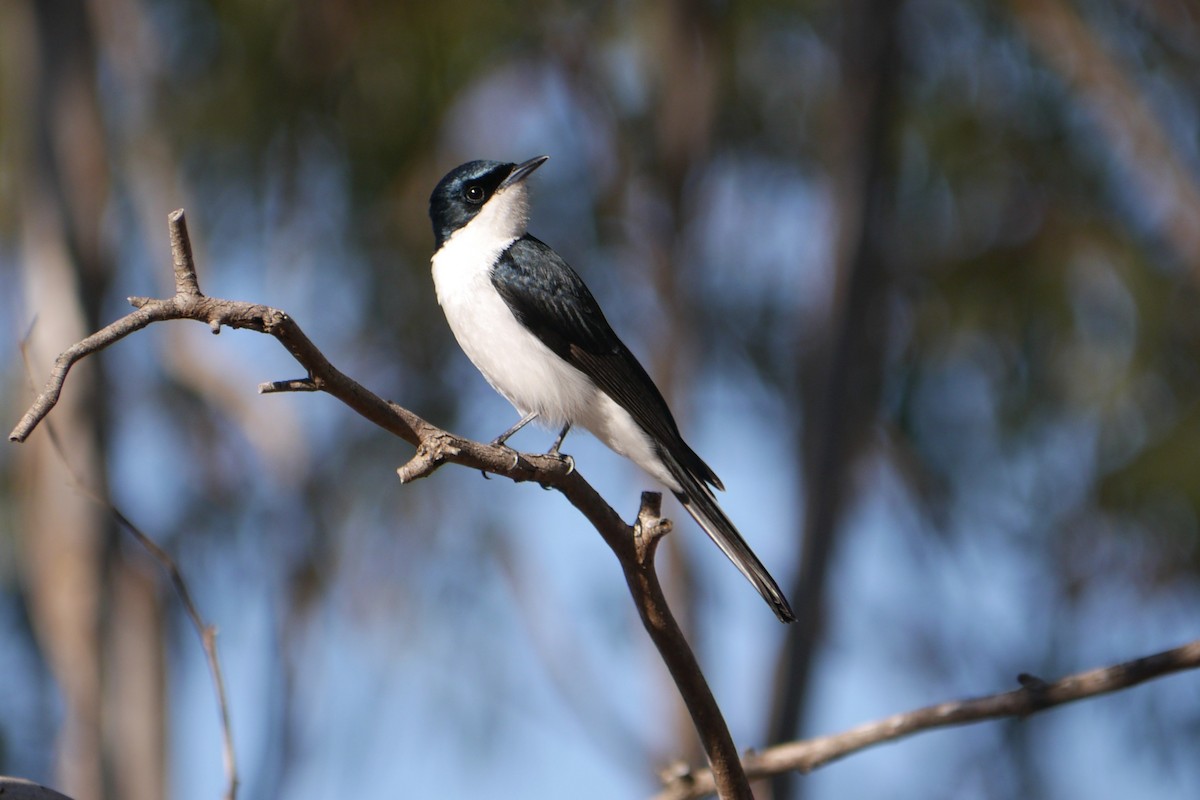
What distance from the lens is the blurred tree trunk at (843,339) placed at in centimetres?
582

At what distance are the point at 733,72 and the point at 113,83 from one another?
492 centimetres

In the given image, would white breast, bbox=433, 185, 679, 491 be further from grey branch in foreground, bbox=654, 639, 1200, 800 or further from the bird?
grey branch in foreground, bbox=654, 639, 1200, 800

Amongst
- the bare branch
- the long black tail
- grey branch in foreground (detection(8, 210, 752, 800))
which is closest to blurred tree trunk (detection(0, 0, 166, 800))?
the long black tail

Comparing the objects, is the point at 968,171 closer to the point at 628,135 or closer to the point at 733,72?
the point at 733,72

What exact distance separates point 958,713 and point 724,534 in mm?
808

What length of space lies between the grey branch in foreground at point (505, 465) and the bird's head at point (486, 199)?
166 centimetres

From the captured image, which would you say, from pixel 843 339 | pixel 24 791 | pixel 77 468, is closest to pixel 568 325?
pixel 24 791

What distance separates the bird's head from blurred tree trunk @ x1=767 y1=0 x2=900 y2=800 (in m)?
2.11

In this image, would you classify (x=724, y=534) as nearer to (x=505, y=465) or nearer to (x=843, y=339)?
(x=505, y=465)

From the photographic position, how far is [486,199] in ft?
15.3

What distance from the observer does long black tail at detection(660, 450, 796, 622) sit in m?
3.33

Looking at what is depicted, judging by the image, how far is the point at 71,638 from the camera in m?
6.99

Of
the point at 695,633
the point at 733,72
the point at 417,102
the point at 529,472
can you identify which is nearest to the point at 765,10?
the point at 733,72

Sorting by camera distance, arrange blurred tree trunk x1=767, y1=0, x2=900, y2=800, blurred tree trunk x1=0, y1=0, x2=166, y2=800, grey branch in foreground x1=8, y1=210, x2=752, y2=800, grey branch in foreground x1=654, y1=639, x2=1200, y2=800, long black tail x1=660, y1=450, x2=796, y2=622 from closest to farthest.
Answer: grey branch in foreground x1=8, y1=210, x2=752, y2=800
grey branch in foreground x1=654, y1=639, x2=1200, y2=800
long black tail x1=660, y1=450, x2=796, y2=622
blurred tree trunk x1=767, y1=0, x2=900, y2=800
blurred tree trunk x1=0, y1=0, x2=166, y2=800
